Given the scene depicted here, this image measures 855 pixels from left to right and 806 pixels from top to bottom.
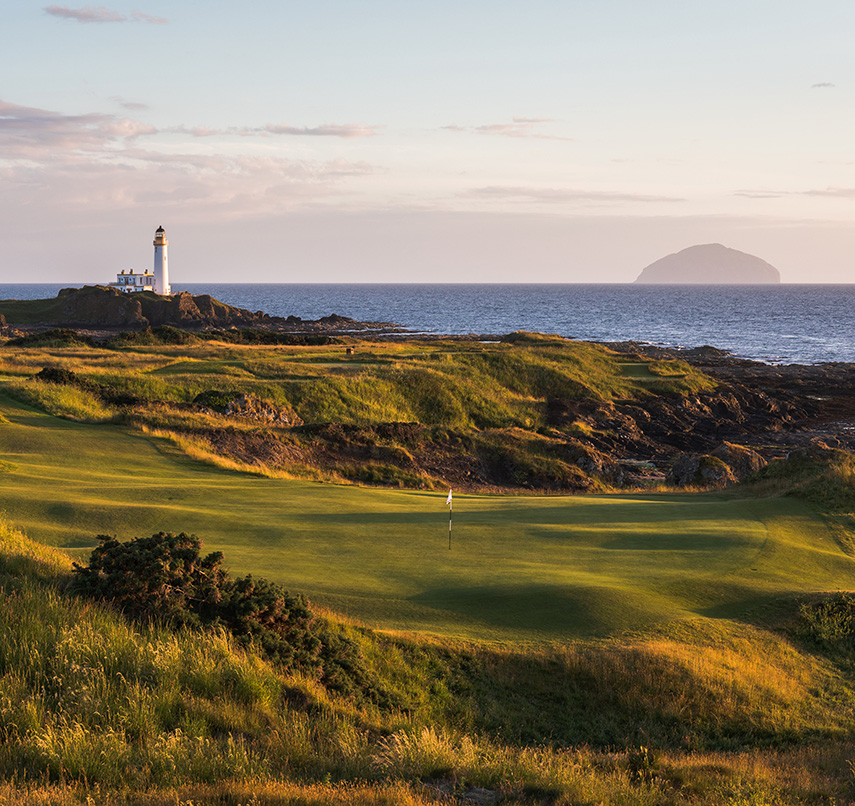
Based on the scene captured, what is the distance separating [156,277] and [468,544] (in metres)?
123

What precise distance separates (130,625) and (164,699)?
184cm

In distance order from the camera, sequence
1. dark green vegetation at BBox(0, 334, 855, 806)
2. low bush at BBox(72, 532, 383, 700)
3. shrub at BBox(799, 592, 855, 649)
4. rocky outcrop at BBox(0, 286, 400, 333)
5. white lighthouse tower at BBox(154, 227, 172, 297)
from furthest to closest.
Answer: white lighthouse tower at BBox(154, 227, 172, 297), rocky outcrop at BBox(0, 286, 400, 333), shrub at BBox(799, 592, 855, 649), low bush at BBox(72, 532, 383, 700), dark green vegetation at BBox(0, 334, 855, 806)

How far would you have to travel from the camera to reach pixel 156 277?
129 meters

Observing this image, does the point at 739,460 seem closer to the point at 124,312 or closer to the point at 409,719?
the point at 409,719

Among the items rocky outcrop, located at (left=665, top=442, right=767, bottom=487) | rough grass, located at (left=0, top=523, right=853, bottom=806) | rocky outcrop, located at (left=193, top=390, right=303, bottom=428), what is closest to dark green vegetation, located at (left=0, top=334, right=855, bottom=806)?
rough grass, located at (left=0, top=523, right=853, bottom=806)

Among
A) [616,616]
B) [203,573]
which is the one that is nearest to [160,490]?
[203,573]

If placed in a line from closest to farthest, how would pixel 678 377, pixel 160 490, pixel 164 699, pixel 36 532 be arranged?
pixel 164 699 → pixel 36 532 → pixel 160 490 → pixel 678 377

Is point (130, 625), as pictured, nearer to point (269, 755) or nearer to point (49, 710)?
point (49, 710)

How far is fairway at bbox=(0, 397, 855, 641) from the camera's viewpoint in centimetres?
1324

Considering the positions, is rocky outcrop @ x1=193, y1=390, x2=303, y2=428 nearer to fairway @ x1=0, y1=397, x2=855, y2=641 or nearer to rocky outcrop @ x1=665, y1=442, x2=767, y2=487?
fairway @ x1=0, y1=397, x2=855, y2=641

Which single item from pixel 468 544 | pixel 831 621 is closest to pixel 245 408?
pixel 468 544

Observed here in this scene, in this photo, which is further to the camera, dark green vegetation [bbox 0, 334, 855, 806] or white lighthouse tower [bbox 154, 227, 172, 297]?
white lighthouse tower [bbox 154, 227, 172, 297]

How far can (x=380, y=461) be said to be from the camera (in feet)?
115

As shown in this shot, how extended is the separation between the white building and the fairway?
109072 mm
